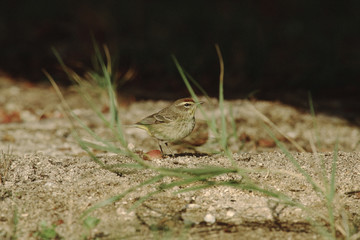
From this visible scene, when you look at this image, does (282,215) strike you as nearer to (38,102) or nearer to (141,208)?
(141,208)

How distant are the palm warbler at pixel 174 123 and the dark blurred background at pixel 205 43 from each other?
4.70 feet

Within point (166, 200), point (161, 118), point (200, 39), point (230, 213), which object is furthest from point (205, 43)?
point (230, 213)

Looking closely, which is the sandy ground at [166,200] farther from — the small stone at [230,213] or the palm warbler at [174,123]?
the palm warbler at [174,123]

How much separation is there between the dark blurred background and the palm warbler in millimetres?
1433

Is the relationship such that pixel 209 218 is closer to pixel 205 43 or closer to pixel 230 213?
pixel 230 213

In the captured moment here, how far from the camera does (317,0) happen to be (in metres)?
12.6

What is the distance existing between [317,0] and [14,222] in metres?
11.3

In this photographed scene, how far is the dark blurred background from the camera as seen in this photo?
24.7 feet

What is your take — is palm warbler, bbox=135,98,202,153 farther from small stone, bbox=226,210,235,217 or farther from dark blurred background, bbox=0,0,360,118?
dark blurred background, bbox=0,0,360,118

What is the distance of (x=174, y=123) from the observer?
4.33m

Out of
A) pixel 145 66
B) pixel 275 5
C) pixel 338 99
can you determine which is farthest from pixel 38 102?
pixel 275 5

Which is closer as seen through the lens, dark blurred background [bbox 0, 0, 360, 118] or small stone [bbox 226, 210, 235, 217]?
small stone [bbox 226, 210, 235, 217]

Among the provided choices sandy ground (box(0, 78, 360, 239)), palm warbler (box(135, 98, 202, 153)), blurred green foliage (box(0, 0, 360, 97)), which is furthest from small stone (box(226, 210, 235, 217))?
blurred green foliage (box(0, 0, 360, 97))

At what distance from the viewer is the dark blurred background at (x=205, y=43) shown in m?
7.53
